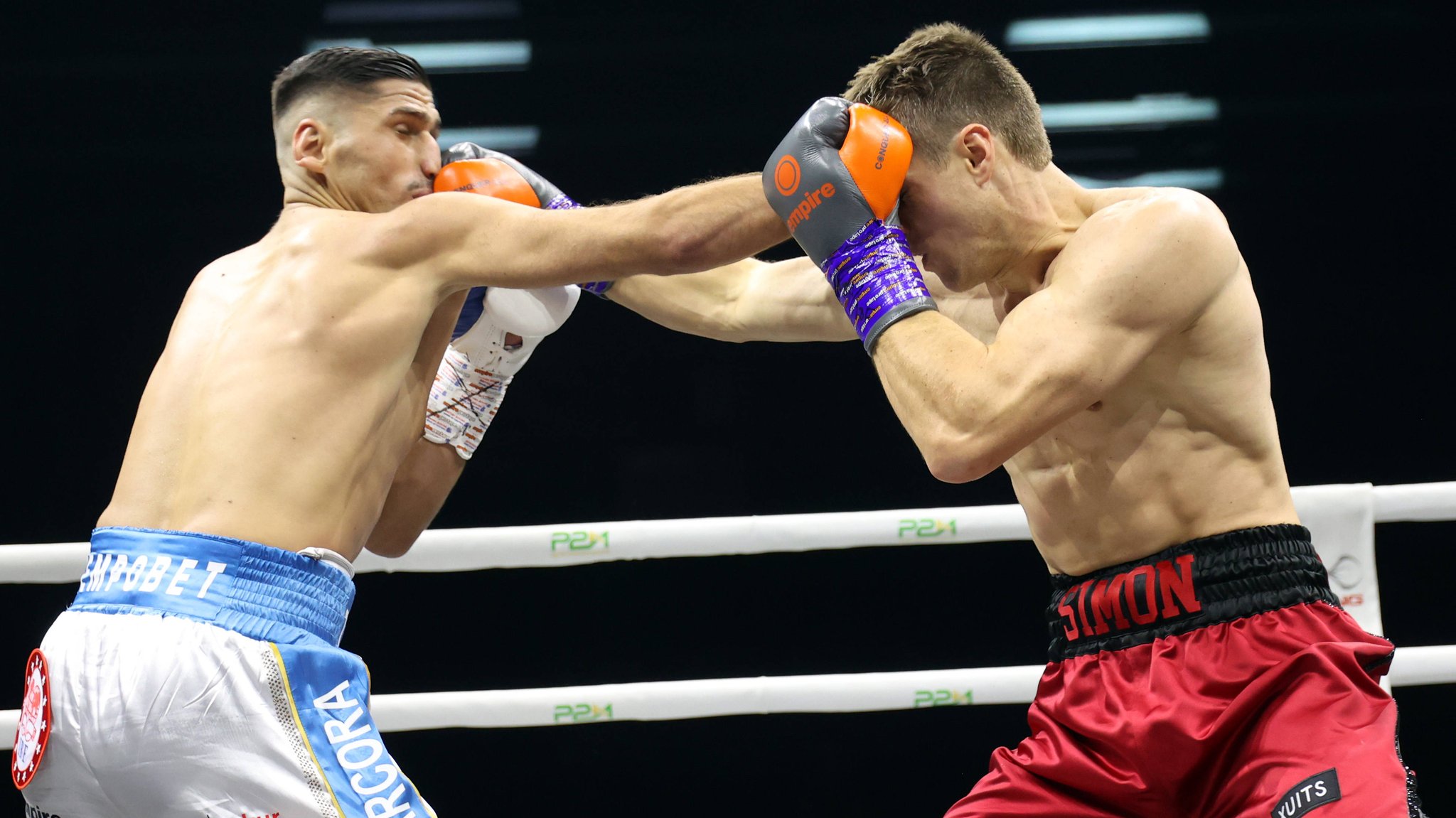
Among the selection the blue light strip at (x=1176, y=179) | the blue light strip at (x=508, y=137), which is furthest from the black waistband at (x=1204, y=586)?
the blue light strip at (x=508, y=137)

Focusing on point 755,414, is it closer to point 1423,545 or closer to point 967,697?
point 967,697

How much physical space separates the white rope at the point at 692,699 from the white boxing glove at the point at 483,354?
28.5 inches

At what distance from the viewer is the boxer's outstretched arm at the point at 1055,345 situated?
5.22ft

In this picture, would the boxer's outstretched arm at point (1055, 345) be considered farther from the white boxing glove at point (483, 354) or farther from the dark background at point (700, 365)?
the dark background at point (700, 365)

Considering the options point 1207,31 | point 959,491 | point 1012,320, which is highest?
point 1207,31

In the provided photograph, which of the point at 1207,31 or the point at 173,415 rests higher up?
the point at 1207,31

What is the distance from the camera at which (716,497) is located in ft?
14.7

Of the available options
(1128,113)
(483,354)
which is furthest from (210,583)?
(1128,113)

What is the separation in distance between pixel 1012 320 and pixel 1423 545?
3.40 meters

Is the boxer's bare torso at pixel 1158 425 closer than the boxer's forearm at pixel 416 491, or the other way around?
the boxer's bare torso at pixel 1158 425

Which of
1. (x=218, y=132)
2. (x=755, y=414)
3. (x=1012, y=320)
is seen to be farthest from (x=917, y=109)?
(x=218, y=132)

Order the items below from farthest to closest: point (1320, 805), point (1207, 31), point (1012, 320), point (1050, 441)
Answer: point (1207, 31) → point (1050, 441) → point (1012, 320) → point (1320, 805)

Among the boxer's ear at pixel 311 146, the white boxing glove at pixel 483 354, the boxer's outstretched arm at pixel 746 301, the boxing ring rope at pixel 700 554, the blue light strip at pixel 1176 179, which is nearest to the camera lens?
the boxer's ear at pixel 311 146

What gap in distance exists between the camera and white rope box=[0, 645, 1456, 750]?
265 cm
